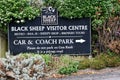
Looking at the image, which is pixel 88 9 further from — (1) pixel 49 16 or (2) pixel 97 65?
(2) pixel 97 65

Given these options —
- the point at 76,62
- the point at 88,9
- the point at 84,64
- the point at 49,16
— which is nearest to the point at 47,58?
the point at 76,62

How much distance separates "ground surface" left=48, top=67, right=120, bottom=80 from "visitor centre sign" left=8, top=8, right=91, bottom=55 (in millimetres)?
1243

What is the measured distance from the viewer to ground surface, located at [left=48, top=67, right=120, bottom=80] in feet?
36.2

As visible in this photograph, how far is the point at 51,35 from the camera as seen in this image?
12969mm

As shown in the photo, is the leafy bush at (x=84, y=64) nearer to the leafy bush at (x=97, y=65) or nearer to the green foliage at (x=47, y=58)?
the leafy bush at (x=97, y=65)

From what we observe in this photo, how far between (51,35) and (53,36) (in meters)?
0.07

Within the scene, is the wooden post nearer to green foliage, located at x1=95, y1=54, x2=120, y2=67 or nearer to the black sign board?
the black sign board

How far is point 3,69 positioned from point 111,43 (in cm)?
356

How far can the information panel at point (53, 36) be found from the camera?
12.9 meters

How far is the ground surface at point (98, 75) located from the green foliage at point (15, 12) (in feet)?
7.99

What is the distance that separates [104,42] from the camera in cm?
1286

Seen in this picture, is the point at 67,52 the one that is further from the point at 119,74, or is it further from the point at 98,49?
the point at 119,74

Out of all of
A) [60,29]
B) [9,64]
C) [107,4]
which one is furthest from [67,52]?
[9,64]

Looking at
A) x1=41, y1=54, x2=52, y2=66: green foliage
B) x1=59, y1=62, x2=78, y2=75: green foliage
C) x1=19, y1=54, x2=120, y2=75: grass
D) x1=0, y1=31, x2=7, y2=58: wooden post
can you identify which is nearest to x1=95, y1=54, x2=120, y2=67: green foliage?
x1=19, y1=54, x2=120, y2=75: grass
